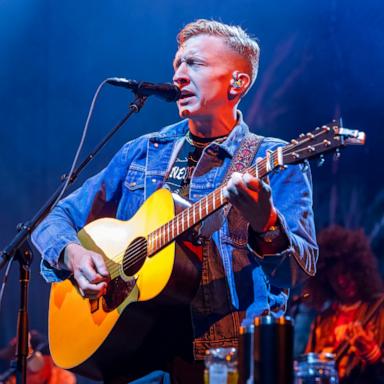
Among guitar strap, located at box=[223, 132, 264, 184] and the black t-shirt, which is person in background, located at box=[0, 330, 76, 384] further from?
guitar strap, located at box=[223, 132, 264, 184]

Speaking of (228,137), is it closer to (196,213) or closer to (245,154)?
(245,154)

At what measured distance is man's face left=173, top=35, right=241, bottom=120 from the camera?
3312 millimetres

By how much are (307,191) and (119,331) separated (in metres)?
0.90

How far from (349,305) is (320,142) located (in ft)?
11.5

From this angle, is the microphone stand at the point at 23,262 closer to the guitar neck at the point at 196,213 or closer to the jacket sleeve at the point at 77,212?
the jacket sleeve at the point at 77,212

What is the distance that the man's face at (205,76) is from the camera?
3.31 m

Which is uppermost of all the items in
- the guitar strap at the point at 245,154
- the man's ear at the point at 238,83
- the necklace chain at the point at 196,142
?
the man's ear at the point at 238,83

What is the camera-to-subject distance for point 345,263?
5.96m

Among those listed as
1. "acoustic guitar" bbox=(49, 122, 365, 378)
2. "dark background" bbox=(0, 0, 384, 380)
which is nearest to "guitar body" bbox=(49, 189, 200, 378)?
"acoustic guitar" bbox=(49, 122, 365, 378)

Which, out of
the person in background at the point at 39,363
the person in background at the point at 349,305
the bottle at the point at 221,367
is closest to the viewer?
the bottle at the point at 221,367

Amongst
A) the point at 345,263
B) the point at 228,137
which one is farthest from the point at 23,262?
the point at 345,263

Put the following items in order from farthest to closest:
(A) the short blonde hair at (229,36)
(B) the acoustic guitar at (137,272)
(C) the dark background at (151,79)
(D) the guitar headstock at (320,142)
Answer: (C) the dark background at (151,79)
(A) the short blonde hair at (229,36)
(B) the acoustic guitar at (137,272)
(D) the guitar headstock at (320,142)

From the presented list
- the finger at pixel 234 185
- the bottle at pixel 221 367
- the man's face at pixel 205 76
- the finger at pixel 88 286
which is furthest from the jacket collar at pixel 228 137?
the bottle at pixel 221 367

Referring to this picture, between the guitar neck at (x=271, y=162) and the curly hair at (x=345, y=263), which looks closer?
the guitar neck at (x=271, y=162)
